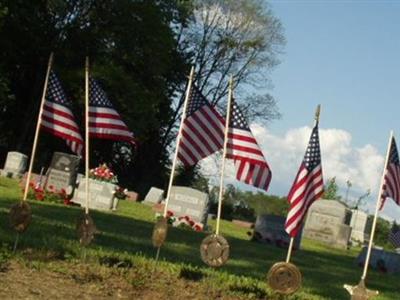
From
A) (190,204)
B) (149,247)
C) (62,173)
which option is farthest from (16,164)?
(149,247)

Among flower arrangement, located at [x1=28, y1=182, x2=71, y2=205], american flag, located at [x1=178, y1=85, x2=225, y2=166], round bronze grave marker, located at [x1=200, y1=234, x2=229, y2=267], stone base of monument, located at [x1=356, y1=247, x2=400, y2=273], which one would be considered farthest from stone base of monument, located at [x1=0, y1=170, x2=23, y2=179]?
round bronze grave marker, located at [x1=200, y1=234, x2=229, y2=267]

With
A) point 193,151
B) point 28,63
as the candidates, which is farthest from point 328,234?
point 193,151

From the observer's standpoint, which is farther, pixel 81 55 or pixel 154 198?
pixel 81 55

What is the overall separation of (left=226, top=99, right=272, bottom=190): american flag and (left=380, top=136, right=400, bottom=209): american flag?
1697 mm

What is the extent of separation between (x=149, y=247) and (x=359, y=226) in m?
31.5

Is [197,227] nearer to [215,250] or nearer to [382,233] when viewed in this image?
[215,250]

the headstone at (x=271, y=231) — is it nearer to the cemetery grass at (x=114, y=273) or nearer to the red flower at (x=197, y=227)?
the red flower at (x=197, y=227)

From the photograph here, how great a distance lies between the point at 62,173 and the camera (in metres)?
25.5

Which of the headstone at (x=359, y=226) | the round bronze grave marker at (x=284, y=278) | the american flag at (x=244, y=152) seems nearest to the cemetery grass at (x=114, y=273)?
the round bronze grave marker at (x=284, y=278)

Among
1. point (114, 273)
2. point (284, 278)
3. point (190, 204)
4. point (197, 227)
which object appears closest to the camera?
point (284, 278)

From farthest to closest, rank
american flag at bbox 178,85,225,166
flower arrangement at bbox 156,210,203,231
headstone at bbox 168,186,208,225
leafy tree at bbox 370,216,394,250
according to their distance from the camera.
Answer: leafy tree at bbox 370,216,394,250 → headstone at bbox 168,186,208,225 → flower arrangement at bbox 156,210,203,231 → american flag at bbox 178,85,225,166

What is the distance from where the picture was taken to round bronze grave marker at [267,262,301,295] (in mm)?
8102

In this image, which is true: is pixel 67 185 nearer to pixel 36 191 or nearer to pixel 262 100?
pixel 36 191

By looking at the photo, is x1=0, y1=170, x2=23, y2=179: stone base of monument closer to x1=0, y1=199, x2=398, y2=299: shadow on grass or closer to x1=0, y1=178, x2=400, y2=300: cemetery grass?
x1=0, y1=199, x2=398, y2=299: shadow on grass
